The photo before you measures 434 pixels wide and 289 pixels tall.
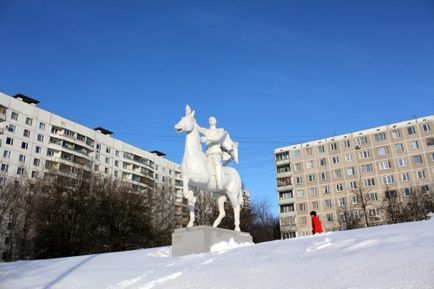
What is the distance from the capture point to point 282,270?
312 inches

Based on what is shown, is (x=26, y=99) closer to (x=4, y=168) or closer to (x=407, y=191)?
(x=4, y=168)

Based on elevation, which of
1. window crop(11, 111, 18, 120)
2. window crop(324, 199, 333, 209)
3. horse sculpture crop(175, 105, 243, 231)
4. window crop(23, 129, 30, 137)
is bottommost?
horse sculpture crop(175, 105, 243, 231)

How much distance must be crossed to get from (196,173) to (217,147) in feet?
7.38

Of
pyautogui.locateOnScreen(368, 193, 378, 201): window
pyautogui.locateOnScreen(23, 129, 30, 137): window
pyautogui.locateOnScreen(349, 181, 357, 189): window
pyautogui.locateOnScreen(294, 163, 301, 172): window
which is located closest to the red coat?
pyautogui.locateOnScreen(368, 193, 378, 201): window

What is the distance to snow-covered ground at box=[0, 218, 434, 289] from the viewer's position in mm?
6410

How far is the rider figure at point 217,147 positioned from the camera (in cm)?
1584

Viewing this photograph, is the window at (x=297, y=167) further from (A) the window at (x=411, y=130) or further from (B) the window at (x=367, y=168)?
(A) the window at (x=411, y=130)

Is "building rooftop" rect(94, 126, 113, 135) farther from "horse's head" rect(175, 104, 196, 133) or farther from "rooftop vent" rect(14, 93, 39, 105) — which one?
"horse's head" rect(175, 104, 196, 133)

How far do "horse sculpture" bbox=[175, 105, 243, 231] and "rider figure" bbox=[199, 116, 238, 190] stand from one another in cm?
28

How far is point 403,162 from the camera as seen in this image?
221ft

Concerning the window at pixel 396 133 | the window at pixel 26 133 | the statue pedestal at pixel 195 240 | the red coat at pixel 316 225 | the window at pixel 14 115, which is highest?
the window at pixel 14 115

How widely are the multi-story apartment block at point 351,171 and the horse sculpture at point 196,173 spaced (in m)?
49.9

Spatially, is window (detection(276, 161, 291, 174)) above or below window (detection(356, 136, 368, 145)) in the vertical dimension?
below

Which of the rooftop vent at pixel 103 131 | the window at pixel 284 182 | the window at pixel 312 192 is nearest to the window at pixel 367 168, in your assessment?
the window at pixel 312 192
